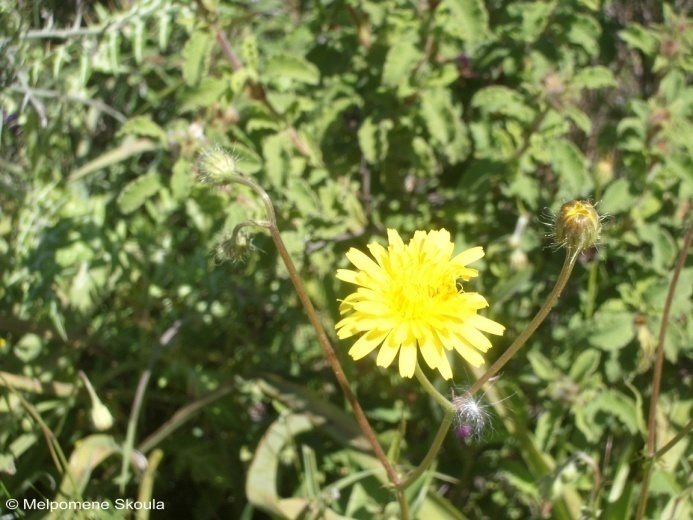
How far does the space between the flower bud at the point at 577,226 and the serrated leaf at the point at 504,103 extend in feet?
3.18

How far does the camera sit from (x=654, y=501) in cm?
215

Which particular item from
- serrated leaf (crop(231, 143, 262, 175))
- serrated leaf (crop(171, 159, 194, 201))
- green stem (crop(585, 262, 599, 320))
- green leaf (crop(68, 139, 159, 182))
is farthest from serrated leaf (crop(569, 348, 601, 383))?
green leaf (crop(68, 139, 159, 182))

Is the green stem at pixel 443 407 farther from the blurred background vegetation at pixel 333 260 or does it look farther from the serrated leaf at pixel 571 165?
the serrated leaf at pixel 571 165

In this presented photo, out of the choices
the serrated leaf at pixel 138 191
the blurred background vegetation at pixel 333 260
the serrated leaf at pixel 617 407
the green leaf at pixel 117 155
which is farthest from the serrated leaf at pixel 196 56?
the serrated leaf at pixel 617 407

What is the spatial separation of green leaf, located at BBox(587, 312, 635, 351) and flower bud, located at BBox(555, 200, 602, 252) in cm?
83

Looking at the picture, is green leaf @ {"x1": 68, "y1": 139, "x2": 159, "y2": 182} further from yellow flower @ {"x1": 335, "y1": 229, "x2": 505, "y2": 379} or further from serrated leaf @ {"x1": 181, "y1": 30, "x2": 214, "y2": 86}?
yellow flower @ {"x1": 335, "y1": 229, "x2": 505, "y2": 379}

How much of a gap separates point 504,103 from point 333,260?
2.43ft

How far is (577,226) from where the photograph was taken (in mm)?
1374

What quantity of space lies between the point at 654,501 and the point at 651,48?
4.72 feet

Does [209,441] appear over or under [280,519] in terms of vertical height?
under

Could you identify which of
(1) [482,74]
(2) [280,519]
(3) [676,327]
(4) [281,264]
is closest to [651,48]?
(1) [482,74]

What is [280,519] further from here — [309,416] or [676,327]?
[676,327]

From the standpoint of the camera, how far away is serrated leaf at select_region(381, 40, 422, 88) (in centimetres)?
222

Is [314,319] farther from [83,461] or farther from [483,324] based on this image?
[83,461]
